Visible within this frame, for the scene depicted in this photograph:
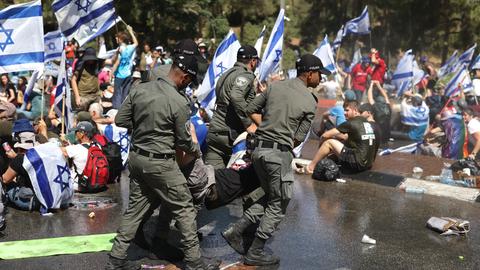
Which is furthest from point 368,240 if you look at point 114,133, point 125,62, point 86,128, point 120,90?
point 125,62

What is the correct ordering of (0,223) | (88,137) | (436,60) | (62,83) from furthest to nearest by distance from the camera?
(436,60) → (62,83) → (88,137) → (0,223)

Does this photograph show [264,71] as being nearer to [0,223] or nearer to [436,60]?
[0,223]

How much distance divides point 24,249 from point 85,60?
550 centimetres

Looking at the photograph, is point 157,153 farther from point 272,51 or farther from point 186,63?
point 272,51

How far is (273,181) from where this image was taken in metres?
5.60

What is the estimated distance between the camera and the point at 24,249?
5969 millimetres

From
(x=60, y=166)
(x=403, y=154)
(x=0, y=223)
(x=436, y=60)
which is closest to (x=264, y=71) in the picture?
(x=403, y=154)

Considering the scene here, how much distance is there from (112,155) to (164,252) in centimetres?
299

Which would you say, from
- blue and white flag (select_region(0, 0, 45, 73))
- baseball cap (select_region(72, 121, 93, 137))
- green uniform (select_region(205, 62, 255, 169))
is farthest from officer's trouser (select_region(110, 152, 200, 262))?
blue and white flag (select_region(0, 0, 45, 73))

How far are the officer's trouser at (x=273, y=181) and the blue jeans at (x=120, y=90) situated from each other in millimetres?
6329

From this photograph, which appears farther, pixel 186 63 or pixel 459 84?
pixel 459 84

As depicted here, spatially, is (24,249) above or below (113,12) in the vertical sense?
below

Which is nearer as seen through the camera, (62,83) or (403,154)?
(62,83)

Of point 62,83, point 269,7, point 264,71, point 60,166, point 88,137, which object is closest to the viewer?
point 60,166
